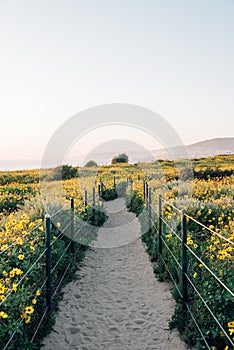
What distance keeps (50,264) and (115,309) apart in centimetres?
135

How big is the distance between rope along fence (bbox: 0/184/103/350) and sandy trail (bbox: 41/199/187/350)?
0.24 meters

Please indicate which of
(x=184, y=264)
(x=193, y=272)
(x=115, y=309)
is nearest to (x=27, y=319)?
(x=184, y=264)

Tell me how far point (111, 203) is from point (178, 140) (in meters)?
5.32

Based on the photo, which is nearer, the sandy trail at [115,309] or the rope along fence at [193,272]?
the rope along fence at [193,272]

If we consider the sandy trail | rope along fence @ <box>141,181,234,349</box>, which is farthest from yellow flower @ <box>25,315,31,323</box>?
rope along fence @ <box>141,181,234,349</box>

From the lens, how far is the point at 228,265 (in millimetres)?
4570

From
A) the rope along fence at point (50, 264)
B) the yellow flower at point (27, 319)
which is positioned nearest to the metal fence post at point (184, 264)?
the rope along fence at point (50, 264)

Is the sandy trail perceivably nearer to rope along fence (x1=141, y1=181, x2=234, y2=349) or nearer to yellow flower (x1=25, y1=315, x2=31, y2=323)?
rope along fence (x1=141, y1=181, x2=234, y2=349)

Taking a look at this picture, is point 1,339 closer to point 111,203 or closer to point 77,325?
point 77,325

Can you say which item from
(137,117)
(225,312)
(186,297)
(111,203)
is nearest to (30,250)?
(186,297)

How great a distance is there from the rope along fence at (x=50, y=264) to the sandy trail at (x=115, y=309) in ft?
0.78

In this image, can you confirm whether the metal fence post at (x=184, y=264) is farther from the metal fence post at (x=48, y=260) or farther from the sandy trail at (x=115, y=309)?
the metal fence post at (x=48, y=260)

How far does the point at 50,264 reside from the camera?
15.1 ft

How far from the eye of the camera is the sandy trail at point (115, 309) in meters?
4.29
